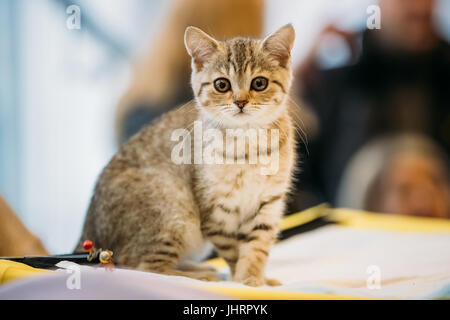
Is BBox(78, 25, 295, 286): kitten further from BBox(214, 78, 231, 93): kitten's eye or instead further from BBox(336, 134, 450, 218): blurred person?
BBox(336, 134, 450, 218): blurred person

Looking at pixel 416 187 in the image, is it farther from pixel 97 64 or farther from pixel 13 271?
pixel 13 271

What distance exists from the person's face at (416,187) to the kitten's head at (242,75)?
3.43 ft

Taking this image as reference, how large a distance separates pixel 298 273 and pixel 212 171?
345 millimetres

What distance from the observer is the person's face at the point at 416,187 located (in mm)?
1905

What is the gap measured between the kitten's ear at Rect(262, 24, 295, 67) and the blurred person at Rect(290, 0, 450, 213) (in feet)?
1.59

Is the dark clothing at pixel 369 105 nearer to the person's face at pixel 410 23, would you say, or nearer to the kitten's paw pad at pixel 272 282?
the person's face at pixel 410 23

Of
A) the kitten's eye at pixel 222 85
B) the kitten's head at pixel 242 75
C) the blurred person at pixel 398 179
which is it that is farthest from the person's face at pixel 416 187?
the kitten's eye at pixel 222 85

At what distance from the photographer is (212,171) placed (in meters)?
1.14

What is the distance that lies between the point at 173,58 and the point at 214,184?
1.24ft

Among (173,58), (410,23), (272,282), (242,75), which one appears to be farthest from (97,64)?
(410,23)

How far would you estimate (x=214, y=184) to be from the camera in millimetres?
1134

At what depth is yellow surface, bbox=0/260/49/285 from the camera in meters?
0.81
